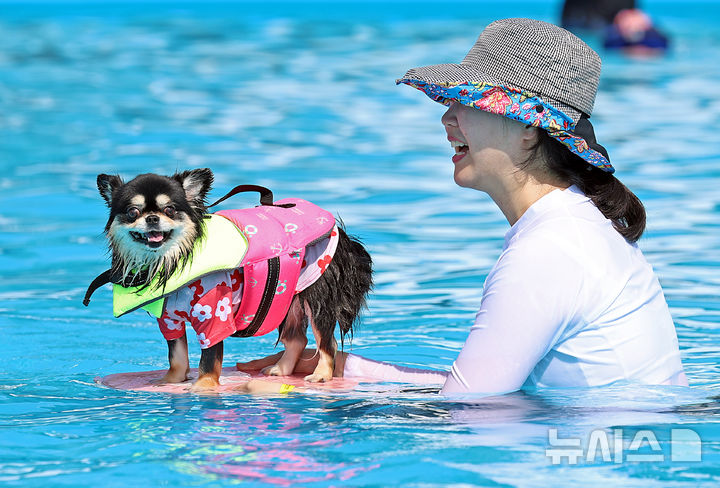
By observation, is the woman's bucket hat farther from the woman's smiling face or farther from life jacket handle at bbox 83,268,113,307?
life jacket handle at bbox 83,268,113,307

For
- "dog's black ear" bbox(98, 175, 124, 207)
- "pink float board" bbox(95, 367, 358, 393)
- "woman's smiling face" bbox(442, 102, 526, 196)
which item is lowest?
"pink float board" bbox(95, 367, 358, 393)

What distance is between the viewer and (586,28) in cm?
2238

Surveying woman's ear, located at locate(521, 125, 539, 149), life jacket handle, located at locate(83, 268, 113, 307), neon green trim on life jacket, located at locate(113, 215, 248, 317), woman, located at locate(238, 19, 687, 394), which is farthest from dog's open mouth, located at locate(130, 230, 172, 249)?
woman's ear, located at locate(521, 125, 539, 149)

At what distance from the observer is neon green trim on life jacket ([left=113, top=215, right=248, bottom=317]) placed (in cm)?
422

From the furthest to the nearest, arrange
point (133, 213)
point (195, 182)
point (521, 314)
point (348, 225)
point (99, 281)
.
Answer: point (348, 225)
point (99, 281)
point (195, 182)
point (133, 213)
point (521, 314)

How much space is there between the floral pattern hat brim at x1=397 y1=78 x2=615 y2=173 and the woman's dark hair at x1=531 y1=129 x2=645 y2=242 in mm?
107

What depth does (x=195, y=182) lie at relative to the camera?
14.1ft

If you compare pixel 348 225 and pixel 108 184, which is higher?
pixel 108 184

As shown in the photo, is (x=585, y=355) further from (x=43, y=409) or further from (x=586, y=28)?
(x=586, y=28)

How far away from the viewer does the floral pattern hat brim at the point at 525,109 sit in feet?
12.1

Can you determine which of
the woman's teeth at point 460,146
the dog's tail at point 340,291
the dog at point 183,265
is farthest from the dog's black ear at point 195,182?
the woman's teeth at point 460,146

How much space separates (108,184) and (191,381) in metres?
0.87

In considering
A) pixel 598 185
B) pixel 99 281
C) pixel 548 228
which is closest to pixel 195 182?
pixel 99 281

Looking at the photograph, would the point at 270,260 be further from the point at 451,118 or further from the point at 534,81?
the point at 534,81
